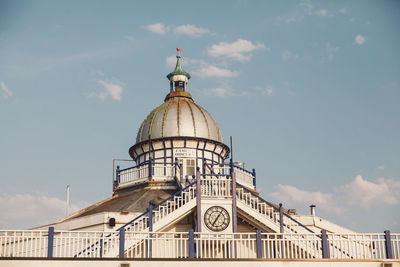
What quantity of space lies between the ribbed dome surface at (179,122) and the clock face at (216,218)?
12939mm

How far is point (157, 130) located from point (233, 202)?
14091 mm

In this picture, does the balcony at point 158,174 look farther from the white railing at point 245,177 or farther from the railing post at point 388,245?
the railing post at point 388,245

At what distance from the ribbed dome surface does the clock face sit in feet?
42.5

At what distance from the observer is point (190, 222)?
2952 centimetres

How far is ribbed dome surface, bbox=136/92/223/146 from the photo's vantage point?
131 feet

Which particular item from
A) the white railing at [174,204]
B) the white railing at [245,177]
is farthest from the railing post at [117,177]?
the white railing at [174,204]

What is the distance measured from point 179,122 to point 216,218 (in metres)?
13.9

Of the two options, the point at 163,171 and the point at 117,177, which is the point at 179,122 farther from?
the point at 117,177

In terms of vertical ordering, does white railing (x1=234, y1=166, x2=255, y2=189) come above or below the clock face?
above

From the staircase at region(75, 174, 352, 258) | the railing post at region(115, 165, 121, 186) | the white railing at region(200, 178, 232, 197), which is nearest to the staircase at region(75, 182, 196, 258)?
the staircase at region(75, 174, 352, 258)

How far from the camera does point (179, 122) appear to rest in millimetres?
40125

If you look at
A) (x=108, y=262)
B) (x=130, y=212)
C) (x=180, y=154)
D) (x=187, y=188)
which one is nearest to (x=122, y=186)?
(x=180, y=154)

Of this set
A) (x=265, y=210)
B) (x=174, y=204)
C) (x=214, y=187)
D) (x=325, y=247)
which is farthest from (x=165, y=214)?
(x=325, y=247)

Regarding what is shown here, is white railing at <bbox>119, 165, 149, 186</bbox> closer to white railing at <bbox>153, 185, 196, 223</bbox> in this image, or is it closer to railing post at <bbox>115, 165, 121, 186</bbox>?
railing post at <bbox>115, 165, 121, 186</bbox>
